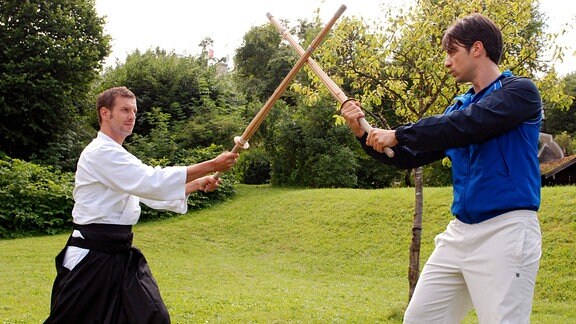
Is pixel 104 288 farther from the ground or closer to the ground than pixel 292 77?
closer to the ground

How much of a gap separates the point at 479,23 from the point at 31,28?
1739cm

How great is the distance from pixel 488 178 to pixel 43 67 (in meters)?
16.9

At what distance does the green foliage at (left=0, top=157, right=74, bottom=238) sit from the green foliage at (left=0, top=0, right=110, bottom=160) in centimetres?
252

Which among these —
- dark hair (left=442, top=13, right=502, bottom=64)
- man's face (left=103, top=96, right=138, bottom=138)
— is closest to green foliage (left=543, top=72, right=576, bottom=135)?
dark hair (left=442, top=13, right=502, bottom=64)

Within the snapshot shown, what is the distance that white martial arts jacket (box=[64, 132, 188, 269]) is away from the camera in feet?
11.3

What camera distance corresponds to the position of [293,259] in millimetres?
12750

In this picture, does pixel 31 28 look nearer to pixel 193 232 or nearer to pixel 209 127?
pixel 209 127

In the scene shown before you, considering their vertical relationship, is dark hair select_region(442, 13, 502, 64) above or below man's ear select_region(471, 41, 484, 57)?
above

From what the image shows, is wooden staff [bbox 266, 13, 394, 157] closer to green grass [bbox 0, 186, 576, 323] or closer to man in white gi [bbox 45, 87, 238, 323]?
man in white gi [bbox 45, 87, 238, 323]

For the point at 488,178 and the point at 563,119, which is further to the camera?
the point at 563,119

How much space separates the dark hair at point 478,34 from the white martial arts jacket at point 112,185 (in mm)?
1776

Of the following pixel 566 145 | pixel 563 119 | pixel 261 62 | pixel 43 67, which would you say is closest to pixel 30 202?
pixel 43 67

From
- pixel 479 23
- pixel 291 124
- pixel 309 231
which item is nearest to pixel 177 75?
pixel 291 124

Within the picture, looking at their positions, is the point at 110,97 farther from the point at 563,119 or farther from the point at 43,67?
the point at 563,119
